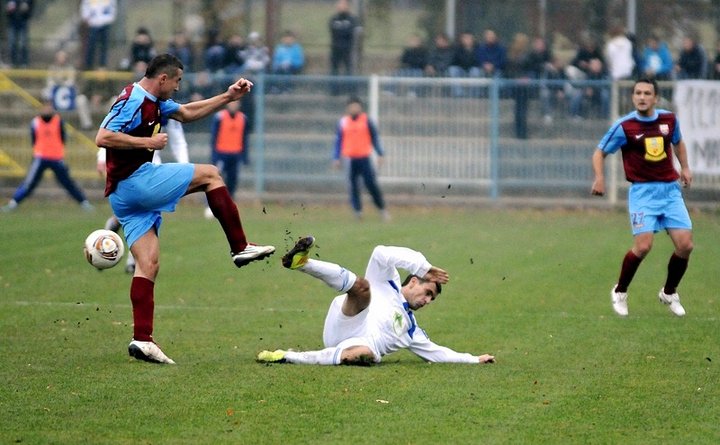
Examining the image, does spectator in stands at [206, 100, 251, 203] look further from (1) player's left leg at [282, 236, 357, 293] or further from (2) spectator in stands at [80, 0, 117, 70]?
(1) player's left leg at [282, 236, 357, 293]

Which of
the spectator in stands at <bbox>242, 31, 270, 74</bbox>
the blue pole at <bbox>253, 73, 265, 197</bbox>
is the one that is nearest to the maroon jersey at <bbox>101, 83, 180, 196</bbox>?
the blue pole at <bbox>253, 73, 265, 197</bbox>

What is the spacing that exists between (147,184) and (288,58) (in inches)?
685

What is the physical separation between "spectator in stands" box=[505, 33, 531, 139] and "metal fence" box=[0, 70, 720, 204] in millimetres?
24

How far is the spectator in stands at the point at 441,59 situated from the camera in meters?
25.2

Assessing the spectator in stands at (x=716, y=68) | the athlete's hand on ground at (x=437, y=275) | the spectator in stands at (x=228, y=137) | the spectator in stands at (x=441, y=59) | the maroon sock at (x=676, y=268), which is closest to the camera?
the athlete's hand on ground at (x=437, y=275)

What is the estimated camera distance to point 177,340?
10.2 meters

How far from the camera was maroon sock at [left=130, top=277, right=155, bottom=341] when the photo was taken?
895 cm

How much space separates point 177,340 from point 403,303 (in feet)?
7.37

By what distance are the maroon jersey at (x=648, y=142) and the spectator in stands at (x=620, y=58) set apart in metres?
14.0

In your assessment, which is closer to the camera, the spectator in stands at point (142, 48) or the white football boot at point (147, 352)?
the white football boot at point (147, 352)

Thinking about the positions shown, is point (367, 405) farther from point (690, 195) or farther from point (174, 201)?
point (690, 195)

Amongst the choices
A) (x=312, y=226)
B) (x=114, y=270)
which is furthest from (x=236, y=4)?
(x=114, y=270)

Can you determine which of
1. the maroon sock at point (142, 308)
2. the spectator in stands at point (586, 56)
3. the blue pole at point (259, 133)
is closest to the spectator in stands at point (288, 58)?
the blue pole at point (259, 133)

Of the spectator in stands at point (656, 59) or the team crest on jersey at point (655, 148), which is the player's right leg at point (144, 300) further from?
the spectator in stands at point (656, 59)
